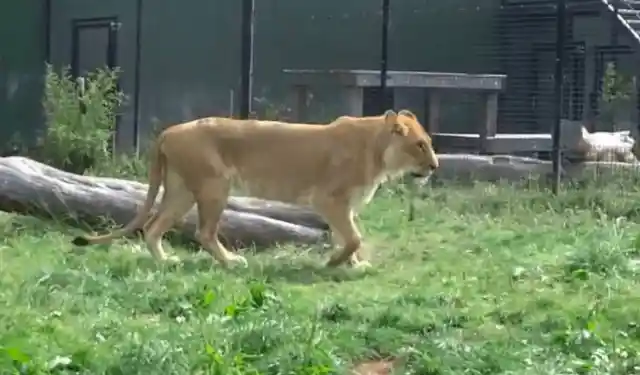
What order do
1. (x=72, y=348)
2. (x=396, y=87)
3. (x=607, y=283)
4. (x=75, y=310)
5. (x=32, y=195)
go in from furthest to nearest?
1. (x=396, y=87)
2. (x=32, y=195)
3. (x=607, y=283)
4. (x=75, y=310)
5. (x=72, y=348)

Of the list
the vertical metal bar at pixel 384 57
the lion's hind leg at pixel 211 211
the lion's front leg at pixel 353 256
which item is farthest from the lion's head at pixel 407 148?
the vertical metal bar at pixel 384 57

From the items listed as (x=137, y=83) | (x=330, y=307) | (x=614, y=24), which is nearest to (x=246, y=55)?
(x=137, y=83)

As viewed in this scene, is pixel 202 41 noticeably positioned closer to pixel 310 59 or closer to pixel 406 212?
pixel 310 59

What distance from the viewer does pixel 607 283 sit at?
21.0ft

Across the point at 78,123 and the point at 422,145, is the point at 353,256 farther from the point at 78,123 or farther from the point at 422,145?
the point at 78,123

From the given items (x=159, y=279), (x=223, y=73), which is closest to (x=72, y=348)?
(x=159, y=279)

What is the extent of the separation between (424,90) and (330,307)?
9110 millimetres

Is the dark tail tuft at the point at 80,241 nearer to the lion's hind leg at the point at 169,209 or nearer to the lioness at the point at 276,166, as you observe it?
the lioness at the point at 276,166

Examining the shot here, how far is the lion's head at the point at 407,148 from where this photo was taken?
307 inches

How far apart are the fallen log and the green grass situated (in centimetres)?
17

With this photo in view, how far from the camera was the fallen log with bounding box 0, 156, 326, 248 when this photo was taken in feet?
27.1

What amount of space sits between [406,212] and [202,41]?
6.57 meters

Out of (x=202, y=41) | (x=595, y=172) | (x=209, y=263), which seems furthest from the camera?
(x=202, y=41)

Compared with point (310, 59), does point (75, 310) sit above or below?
below
